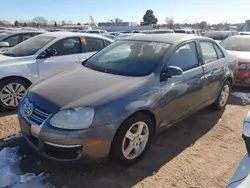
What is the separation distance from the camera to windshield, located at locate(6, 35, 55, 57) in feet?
17.8

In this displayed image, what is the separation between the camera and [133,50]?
3963mm

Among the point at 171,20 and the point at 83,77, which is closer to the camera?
the point at 83,77

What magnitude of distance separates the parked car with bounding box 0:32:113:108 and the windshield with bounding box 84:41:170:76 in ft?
5.18

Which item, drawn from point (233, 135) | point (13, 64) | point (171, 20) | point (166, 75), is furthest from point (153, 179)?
point (171, 20)

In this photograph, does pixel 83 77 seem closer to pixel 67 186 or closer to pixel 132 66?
pixel 132 66

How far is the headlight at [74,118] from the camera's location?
2707mm

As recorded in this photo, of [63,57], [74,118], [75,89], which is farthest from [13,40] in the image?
[74,118]

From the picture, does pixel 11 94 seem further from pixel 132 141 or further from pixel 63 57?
pixel 132 141

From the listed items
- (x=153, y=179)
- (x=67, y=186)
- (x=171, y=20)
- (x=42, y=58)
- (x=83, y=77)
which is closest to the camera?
(x=67, y=186)

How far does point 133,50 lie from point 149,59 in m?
0.44

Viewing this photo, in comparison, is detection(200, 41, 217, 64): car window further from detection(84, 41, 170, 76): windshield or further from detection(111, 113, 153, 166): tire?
detection(111, 113, 153, 166): tire

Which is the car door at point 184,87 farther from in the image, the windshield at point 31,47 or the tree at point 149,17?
the tree at point 149,17

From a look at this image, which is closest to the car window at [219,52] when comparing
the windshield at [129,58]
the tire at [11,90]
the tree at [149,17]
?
the windshield at [129,58]

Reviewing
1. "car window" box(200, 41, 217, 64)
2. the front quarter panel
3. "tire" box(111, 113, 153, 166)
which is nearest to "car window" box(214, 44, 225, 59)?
"car window" box(200, 41, 217, 64)
